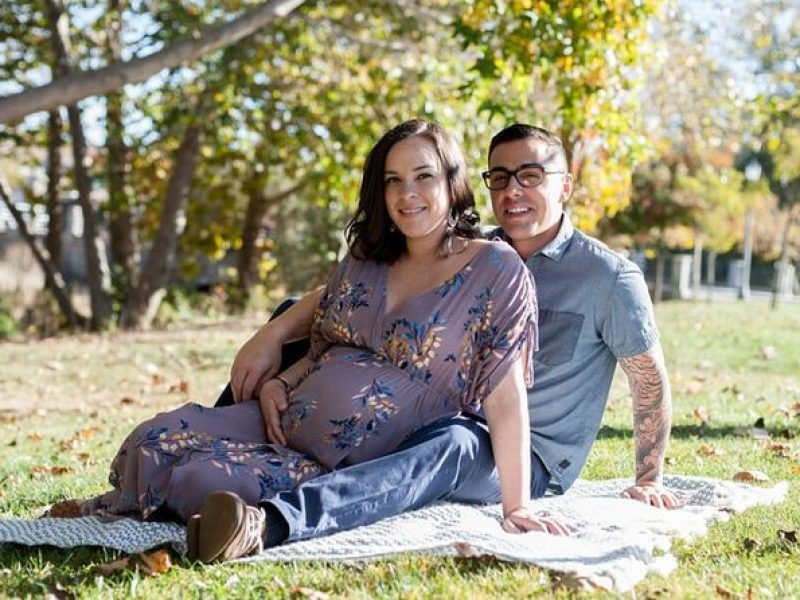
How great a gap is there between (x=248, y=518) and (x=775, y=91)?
40.5 ft

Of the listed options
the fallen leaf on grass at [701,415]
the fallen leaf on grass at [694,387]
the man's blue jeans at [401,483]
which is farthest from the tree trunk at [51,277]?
the man's blue jeans at [401,483]

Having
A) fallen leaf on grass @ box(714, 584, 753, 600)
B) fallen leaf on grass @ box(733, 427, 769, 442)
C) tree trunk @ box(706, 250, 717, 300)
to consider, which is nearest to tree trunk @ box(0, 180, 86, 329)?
fallen leaf on grass @ box(733, 427, 769, 442)

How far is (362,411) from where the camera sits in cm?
394

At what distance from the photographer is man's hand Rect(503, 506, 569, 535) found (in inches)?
147

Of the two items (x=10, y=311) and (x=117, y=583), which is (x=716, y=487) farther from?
(x=10, y=311)

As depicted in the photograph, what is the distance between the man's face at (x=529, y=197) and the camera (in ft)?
14.1

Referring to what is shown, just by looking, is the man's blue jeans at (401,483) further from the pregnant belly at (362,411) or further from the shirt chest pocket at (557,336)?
the shirt chest pocket at (557,336)

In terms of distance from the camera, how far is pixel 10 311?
17.3 metres

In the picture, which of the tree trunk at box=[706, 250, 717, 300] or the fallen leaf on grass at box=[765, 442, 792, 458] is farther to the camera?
the tree trunk at box=[706, 250, 717, 300]

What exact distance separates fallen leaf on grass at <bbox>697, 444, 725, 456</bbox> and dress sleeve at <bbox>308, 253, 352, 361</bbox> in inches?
96.4

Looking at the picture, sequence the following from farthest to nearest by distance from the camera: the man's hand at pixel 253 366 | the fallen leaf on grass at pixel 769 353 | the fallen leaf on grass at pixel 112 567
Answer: the fallen leaf on grass at pixel 769 353 → the man's hand at pixel 253 366 → the fallen leaf on grass at pixel 112 567

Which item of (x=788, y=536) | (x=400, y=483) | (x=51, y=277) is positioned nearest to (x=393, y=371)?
(x=400, y=483)

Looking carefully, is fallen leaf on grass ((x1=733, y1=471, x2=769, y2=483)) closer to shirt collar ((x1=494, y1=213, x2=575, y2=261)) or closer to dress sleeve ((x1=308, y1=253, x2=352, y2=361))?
shirt collar ((x1=494, y1=213, x2=575, y2=261))

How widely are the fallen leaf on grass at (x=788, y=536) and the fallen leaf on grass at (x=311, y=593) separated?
164 cm
